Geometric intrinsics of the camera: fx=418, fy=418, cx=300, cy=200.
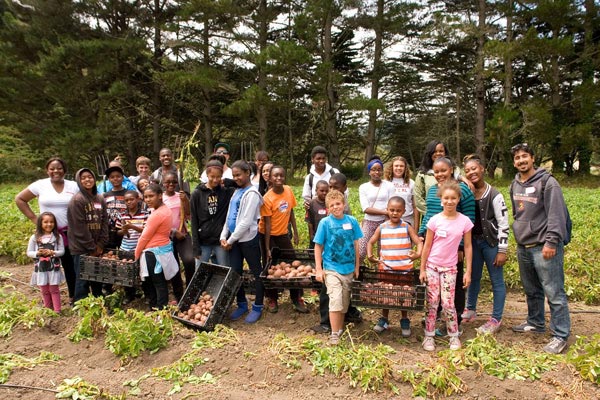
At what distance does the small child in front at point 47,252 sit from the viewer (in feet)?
17.0

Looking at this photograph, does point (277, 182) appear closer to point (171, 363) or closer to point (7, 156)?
point (171, 363)

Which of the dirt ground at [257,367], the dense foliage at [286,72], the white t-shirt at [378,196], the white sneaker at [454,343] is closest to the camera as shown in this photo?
the dirt ground at [257,367]

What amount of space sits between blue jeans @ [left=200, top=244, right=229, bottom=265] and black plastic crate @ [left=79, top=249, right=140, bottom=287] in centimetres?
79

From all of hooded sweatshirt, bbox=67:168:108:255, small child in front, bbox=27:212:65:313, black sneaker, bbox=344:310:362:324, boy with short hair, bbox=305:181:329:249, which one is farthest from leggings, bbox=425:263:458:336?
small child in front, bbox=27:212:65:313

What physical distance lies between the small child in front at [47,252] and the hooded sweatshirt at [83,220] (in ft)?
0.61

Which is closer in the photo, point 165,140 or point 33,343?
point 33,343

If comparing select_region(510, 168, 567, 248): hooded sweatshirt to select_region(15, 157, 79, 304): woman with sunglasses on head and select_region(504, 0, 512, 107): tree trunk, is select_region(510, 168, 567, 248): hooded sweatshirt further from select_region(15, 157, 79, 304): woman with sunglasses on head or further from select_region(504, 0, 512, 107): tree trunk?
select_region(504, 0, 512, 107): tree trunk

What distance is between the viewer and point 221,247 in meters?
5.20

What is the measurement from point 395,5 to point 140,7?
13.0 metres

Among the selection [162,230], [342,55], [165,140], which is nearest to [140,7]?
[165,140]

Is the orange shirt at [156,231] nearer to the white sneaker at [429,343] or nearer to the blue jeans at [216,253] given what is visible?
the blue jeans at [216,253]

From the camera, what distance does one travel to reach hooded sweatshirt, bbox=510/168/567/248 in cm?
400

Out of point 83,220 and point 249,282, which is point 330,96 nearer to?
point 249,282

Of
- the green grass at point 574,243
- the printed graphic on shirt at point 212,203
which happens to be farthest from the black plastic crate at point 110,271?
the green grass at point 574,243
